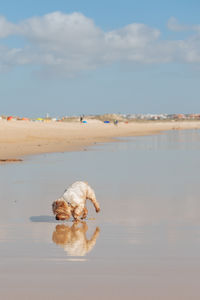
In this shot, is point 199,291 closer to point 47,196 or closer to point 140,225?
point 140,225

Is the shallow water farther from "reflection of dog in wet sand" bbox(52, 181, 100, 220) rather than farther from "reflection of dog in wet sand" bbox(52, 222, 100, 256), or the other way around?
"reflection of dog in wet sand" bbox(52, 181, 100, 220)

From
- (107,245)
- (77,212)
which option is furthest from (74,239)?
(77,212)

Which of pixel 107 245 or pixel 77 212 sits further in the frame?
pixel 77 212

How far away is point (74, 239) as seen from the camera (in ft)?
21.5

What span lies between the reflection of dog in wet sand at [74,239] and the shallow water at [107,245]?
1 cm

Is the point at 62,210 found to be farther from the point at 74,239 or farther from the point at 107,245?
the point at 107,245

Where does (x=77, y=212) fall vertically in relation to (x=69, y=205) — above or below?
below

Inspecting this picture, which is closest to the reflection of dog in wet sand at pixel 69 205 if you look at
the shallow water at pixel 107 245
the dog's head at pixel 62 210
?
the dog's head at pixel 62 210

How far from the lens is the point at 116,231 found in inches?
274

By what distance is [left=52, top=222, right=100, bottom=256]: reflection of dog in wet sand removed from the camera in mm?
5870

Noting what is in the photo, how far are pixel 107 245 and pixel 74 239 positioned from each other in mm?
646

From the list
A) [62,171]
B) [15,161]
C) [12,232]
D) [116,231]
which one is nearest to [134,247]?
[116,231]

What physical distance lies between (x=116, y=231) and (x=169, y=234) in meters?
0.84

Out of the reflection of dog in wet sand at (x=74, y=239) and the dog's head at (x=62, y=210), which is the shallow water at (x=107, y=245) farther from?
the dog's head at (x=62, y=210)
